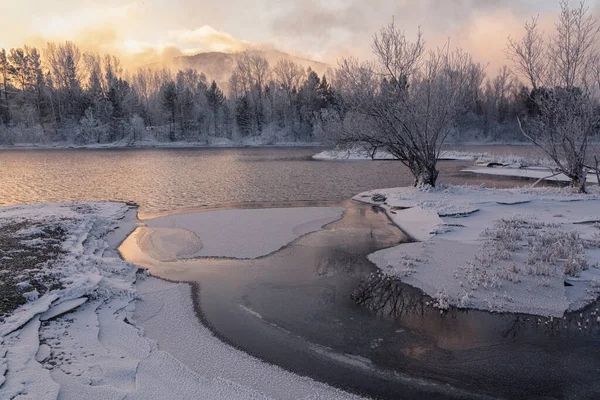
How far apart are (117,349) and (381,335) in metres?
4.52

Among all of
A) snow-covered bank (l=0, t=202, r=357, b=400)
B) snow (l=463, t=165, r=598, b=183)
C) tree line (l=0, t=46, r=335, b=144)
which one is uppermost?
tree line (l=0, t=46, r=335, b=144)

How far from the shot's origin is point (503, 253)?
395 inches

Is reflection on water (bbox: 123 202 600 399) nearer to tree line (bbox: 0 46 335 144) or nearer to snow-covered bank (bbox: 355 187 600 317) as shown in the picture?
snow-covered bank (bbox: 355 187 600 317)

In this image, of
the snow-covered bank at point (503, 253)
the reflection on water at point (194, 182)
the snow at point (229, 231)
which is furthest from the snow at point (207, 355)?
the reflection on water at point (194, 182)

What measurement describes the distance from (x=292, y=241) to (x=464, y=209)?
7.78 metres

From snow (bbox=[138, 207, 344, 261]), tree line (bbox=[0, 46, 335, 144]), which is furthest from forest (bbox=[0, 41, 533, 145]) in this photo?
snow (bbox=[138, 207, 344, 261])

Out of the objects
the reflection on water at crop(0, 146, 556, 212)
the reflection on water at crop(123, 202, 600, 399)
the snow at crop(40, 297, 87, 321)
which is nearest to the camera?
the reflection on water at crop(123, 202, 600, 399)

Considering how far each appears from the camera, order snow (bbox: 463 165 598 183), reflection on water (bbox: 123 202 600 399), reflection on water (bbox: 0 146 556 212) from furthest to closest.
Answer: snow (bbox: 463 165 598 183) < reflection on water (bbox: 0 146 556 212) < reflection on water (bbox: 123 202 600 399)

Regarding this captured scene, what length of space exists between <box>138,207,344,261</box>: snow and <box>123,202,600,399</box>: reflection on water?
4.84ft

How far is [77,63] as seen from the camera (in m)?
88.5

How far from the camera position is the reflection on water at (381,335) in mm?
5660

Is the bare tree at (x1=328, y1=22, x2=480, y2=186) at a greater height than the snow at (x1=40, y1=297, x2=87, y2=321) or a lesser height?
greater

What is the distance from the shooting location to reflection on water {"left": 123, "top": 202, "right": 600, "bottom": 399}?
5660 millimetres

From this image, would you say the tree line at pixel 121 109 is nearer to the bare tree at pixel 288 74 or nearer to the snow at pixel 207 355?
the bare tree at pixel 288 74
